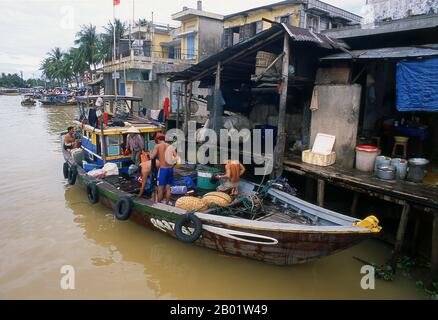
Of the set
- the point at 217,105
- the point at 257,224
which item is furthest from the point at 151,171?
the point at 257,224

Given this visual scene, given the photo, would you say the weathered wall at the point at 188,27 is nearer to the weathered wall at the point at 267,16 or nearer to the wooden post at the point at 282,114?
the weathered wall at the point at 267,16

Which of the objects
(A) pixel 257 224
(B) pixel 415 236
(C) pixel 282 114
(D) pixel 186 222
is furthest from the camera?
(C) pixel 282 114

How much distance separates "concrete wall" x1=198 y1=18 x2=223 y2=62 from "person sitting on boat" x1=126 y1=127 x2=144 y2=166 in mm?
15745

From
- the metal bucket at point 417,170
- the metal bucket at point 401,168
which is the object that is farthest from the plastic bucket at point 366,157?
the metal bucket at point 417,170

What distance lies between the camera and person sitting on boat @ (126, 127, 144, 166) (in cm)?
847

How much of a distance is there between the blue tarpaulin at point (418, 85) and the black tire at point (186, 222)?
4.90 m

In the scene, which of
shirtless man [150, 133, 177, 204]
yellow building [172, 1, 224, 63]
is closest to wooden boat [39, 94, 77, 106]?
yellow building [172, 1, 224, 63]

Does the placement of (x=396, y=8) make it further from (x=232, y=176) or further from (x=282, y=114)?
(x=232, y=176)

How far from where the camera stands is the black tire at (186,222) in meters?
5.57

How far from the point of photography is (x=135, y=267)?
6.07 metres

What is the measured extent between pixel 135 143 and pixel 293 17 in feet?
40.3

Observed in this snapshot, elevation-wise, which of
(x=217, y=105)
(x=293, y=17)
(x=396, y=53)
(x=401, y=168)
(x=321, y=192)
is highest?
(x=293, y=17)

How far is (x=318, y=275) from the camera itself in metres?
5.73

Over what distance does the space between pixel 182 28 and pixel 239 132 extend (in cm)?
1760
